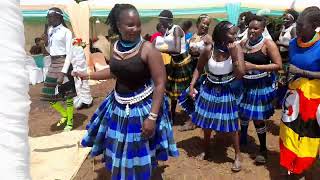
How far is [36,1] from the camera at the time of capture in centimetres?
1220

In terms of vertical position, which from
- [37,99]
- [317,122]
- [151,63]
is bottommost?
[37,99]

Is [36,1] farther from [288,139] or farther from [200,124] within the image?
[288,139]

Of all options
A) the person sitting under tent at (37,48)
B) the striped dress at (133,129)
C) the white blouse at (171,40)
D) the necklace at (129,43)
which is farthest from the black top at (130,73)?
the person sitting under tent at (37,48)

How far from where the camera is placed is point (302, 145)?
4.04m

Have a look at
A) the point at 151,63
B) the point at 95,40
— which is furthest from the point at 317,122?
the point at 95,40

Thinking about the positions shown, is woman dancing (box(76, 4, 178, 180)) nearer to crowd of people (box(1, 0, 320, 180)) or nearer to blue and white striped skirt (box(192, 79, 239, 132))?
crowd of people (box(1, 0, 320, 180))

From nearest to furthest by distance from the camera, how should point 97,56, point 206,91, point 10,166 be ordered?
1. point 10,166
2. point 206,91
3. point 97,56

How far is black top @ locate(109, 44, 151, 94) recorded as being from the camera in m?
3.36

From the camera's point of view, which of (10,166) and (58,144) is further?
(58,144)

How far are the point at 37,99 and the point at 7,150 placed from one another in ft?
26.7

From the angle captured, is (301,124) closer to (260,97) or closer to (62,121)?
→ (260,97)

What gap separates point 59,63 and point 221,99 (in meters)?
2.94

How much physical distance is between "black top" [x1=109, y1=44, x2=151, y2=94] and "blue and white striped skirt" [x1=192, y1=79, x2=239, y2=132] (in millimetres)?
1419

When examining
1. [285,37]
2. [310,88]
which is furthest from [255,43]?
[285,37]
